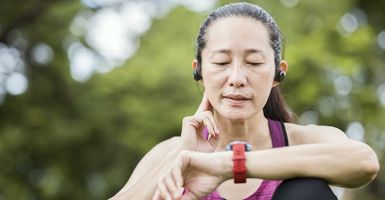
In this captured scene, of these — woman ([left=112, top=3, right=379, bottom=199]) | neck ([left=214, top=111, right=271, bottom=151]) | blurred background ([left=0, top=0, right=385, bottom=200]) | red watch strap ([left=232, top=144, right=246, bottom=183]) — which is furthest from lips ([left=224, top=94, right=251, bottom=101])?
blurred background ([left=0, top=0, right=385, bottom=200])

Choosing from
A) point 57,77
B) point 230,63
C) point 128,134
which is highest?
point 230,63

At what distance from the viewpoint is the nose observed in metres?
3.44

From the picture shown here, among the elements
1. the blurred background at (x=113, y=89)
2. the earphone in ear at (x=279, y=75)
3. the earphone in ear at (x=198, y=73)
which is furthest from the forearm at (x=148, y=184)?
the blurred background at (x=113, y=89)

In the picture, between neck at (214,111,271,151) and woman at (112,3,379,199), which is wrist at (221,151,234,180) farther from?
neck at (214,111,271,151)

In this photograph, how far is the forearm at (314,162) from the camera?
3.23 metres

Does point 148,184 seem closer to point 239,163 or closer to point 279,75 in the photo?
point 239,163

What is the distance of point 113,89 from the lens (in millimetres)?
16984

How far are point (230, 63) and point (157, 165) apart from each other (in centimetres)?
54

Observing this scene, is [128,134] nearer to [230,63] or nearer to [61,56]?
[61,56]

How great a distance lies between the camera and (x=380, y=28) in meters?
17.3

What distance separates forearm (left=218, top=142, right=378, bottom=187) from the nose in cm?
32

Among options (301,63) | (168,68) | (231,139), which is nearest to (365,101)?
(301,63)

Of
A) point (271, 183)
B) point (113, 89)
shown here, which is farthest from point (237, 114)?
point (113, 89)

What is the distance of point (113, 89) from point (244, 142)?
539 inches
